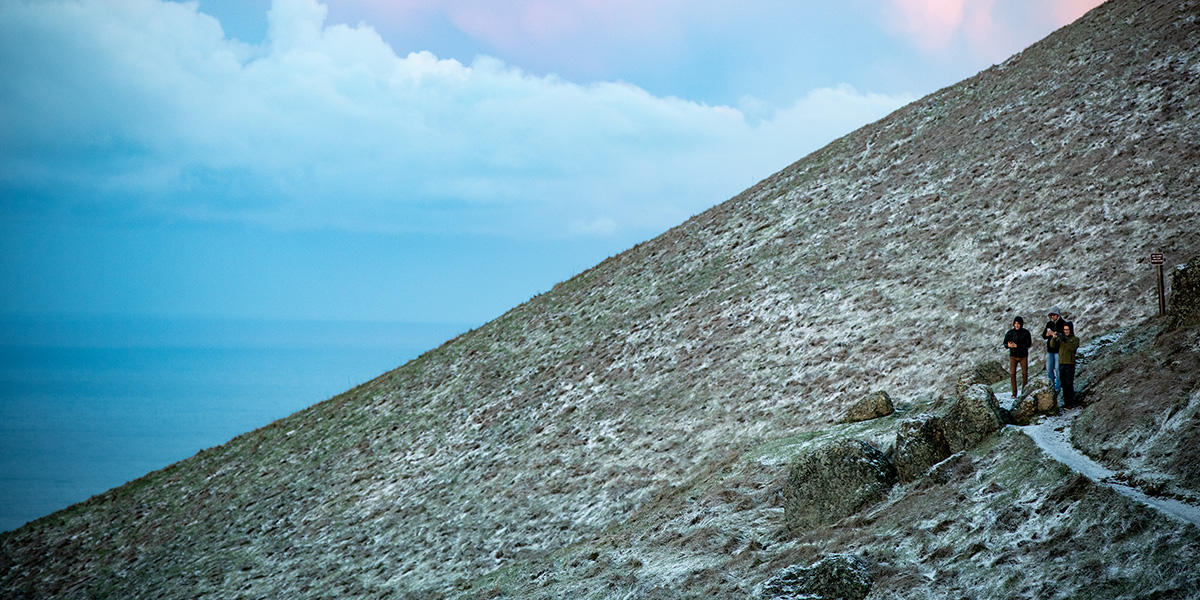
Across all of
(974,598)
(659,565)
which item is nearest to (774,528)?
(659,565)

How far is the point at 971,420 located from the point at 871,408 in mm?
6516

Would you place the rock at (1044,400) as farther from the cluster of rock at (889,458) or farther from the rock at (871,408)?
the rock at (871,408)

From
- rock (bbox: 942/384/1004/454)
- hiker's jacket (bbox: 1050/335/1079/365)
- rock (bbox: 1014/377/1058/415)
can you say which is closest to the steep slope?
rock (bbox: 942/384/1004/454)

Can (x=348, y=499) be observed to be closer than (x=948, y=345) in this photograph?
No

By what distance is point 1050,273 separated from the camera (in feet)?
97.1

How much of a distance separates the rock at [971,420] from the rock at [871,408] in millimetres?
5789

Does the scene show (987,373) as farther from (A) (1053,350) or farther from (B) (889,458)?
(B) (889,458)

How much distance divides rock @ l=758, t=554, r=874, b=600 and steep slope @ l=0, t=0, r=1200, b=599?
2.28 ft

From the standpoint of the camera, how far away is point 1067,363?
1998cm

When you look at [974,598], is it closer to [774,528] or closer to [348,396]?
[774,528]

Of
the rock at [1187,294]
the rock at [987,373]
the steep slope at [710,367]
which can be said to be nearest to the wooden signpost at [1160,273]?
the steep slope at [710,367]

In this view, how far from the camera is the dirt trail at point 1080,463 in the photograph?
42.8 ft

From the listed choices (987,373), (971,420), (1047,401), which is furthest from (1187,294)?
(987,373)

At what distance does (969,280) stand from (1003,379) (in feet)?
26.0
